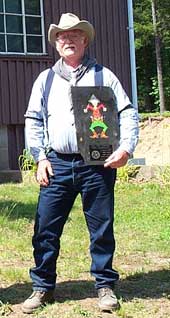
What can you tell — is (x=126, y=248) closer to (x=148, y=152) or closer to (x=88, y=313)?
(x=88, y=313)

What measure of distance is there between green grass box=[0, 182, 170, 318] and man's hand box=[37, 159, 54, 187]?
873 millimetres

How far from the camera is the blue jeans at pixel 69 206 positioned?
189 inches

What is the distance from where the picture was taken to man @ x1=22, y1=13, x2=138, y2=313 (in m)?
4.73

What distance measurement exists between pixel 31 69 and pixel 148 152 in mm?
13218

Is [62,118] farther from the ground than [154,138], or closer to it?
farther from the ground

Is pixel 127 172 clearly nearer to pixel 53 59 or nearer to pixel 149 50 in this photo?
pixel 53 59

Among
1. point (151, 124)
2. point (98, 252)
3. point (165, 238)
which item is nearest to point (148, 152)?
point (151, 124)

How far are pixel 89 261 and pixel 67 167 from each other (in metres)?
1.58

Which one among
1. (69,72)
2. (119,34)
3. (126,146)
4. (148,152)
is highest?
(119,34)

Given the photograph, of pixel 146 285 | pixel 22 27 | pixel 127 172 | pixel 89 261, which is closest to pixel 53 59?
pixel 22 27

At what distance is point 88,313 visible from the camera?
15.4 ft

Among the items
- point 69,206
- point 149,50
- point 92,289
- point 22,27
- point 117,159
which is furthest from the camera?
point 149,50

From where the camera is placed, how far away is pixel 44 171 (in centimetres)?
478

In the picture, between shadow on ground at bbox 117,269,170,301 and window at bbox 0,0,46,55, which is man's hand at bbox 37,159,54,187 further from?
window at bbox 0,0,46,55
